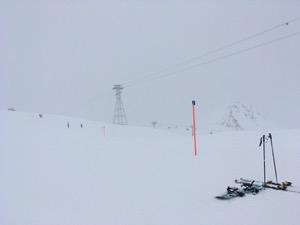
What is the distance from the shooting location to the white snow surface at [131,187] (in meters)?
7.10

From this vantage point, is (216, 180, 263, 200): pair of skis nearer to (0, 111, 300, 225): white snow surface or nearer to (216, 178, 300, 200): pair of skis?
(216, 178, 300, 200): pair of skis

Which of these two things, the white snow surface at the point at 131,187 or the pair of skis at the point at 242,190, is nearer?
the white snow surface at the point at 131,187

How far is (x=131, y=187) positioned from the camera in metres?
9.57

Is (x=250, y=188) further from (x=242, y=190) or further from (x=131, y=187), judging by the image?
(x=131, y=187)

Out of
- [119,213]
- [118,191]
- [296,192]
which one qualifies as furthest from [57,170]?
[296,192]

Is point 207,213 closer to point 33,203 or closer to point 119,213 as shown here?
point 119,213

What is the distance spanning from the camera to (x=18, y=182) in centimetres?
914

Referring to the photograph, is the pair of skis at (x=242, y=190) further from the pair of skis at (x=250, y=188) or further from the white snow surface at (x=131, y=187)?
the white snow surface at (x=131, y=187)

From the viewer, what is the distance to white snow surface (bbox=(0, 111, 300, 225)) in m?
7.10

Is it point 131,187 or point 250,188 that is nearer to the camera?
point 250,188

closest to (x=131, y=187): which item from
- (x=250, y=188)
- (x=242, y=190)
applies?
(x=242, y=190)

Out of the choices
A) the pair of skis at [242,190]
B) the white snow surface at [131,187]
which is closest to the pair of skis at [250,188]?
the pair of skis at [242,190]

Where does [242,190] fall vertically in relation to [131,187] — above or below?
below

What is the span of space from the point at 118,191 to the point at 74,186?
1.58m
